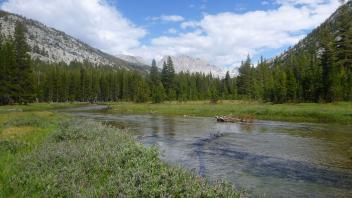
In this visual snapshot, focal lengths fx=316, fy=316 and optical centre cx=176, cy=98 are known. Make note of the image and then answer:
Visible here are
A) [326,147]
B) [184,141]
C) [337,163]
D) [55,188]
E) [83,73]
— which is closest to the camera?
[55,188]

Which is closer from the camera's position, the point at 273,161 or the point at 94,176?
the point at 94,176

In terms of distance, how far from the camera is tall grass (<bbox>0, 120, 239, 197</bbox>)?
32.3 feet

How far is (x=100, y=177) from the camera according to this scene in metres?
12.7

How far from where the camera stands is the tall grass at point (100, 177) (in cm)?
986

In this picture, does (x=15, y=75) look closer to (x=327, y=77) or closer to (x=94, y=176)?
(x=327, y=77)

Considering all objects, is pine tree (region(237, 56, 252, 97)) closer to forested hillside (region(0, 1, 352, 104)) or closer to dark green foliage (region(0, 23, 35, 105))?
forested hillside (region(0, 1, 352, 104))

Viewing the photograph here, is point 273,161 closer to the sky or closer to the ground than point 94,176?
closer to the ground

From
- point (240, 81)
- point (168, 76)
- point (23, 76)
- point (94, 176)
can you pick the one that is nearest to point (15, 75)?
point (23, 76)

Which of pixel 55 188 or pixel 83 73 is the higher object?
pixel 83 73

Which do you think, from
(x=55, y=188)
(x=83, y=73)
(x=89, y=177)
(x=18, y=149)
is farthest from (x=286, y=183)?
(x=83, y=73)

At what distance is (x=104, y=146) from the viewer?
1828 cm

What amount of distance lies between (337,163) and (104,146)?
47.5 ft

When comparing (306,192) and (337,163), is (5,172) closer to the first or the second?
(306,192)

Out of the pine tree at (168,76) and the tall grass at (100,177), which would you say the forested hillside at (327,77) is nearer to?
the pine tree at (168,76)
